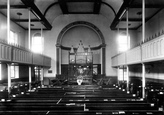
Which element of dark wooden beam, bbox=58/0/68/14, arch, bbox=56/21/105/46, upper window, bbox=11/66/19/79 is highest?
dark wooden beam, bbox=58/0/68/14

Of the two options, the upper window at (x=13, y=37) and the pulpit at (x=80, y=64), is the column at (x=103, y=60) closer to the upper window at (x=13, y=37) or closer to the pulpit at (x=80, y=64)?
the pulpit at (x=80, y=64)

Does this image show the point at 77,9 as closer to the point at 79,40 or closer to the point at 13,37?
the point at 79,40

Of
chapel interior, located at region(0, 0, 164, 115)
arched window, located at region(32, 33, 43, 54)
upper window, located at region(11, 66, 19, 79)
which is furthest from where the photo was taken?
arched window, located at region(32, 33, 43, 54)

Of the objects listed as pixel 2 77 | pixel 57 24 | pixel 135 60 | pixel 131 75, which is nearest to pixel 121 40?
pixel 131 75

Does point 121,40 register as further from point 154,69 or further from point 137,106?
point 137,106

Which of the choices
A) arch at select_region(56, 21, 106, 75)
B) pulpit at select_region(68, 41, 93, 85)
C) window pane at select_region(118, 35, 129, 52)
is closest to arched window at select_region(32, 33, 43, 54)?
arch at select_region(56, 21, 106, 75)

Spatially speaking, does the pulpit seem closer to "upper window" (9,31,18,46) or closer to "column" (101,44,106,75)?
"column" (101,44,106,75)

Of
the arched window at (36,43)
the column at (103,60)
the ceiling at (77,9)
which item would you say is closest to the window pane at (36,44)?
the arched window at (36,43)

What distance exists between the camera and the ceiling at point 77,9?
15116 millimetres

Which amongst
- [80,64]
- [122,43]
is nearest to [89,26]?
[122,43]

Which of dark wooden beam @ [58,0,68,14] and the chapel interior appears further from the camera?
dark wooden beam @ [58,0,68,14]

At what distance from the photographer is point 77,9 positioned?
72.3 ft

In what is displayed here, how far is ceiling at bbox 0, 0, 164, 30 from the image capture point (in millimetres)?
15116

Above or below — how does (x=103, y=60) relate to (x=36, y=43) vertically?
below
